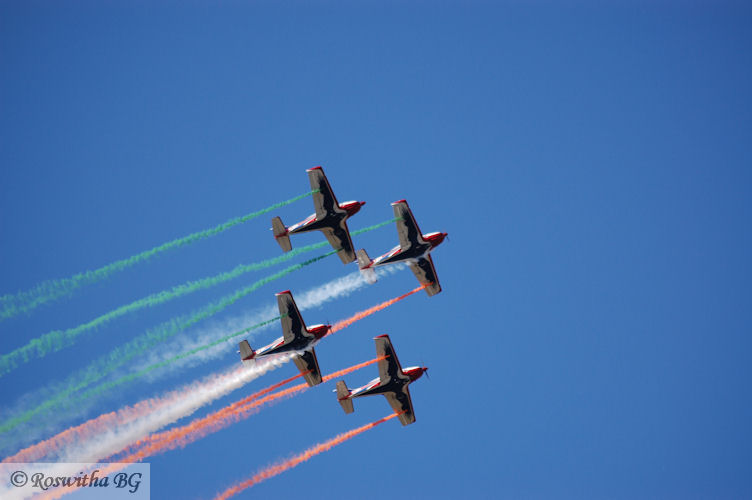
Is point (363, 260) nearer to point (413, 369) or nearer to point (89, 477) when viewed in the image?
point (413, 369)

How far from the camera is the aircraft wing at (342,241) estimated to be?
82.7 m

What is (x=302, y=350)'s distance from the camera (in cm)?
8138

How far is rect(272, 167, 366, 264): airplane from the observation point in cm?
8089

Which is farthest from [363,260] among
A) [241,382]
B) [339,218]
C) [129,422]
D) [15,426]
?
[15,426]

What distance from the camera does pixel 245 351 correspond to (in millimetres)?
80750

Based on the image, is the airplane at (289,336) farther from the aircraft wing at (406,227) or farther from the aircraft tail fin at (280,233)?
the aircraft wing at (406,227)

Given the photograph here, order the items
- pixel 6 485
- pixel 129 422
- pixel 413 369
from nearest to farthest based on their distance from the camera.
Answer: pixel 6 485 < pixel 129 422 < pixel 413 369

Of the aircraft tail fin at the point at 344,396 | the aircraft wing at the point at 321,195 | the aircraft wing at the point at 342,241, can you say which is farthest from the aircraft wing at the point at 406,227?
the aircraft tail fin at the point at 344,396

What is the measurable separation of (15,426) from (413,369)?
1025 inches

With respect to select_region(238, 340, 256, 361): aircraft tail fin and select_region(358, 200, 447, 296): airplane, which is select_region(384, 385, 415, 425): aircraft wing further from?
select_region(238, 340, 256, 361): aircraft tail fin

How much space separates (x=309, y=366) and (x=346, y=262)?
286 inches

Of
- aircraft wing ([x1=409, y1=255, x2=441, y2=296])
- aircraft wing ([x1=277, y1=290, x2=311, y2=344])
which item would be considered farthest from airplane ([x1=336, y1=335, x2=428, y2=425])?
aircraft wing ([x1=277, y1=290, x2=311, y2=344])

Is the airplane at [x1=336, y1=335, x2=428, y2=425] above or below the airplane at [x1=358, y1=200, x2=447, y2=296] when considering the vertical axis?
below

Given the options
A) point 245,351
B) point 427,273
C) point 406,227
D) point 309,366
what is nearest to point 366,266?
point 406,227
